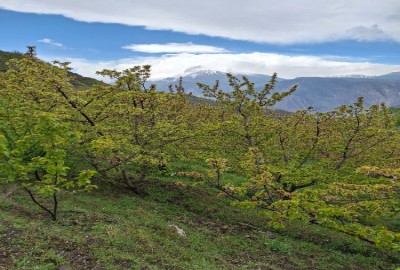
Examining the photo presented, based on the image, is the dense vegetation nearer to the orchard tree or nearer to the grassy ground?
the orchard tree

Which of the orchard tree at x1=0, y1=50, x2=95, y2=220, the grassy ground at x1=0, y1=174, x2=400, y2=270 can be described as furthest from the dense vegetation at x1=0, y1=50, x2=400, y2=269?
the grassy ground at x1=0, y1=174, x2=400, y2=270

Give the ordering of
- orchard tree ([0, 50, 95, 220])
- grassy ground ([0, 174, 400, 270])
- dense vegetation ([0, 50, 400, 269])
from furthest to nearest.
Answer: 1. dense vegetation ([0, 50, 400, 269])
2. orchard tree ([0, 50, 95, 220])
3. grassy ground ([0, 174, 400, 270])

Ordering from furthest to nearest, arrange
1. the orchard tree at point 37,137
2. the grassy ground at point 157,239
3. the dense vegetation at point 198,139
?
the dense vegetation at point 198,139 < the orchard tree at point 37,137 < the grassy ground at point 157,239

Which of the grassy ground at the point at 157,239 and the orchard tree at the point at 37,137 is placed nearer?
the grassy ground at the point at 157,239

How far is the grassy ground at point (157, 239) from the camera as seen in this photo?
9375 mm

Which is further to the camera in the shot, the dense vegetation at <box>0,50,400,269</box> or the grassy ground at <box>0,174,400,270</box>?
the dense vegetation at <box>0,50,400,269</box>

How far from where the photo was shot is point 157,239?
12039 millimetres

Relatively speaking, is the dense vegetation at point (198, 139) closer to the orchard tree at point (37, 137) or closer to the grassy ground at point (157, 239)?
the orchard tree at point (37, 137)

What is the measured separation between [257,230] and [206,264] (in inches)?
237

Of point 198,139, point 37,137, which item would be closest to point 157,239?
point 37,137

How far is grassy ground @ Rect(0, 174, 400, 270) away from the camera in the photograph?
9375mm

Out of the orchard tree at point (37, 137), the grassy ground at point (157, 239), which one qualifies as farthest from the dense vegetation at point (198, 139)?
the grassy ground at point (157, 239)

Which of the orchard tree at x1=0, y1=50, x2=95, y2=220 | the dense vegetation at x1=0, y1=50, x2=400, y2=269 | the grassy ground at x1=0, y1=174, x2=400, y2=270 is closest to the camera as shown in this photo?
the grassy ground at x1=0, y1=174, x2=400, y2=270

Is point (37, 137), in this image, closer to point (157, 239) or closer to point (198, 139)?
point (157, 239)
